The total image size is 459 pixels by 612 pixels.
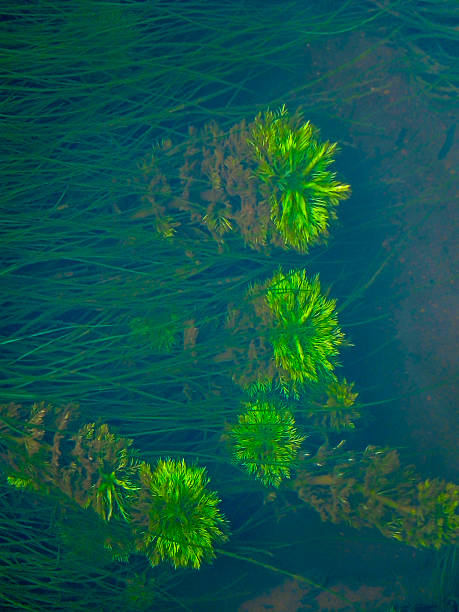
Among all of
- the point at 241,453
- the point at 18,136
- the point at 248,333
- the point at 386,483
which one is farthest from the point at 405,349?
the point at 18,136

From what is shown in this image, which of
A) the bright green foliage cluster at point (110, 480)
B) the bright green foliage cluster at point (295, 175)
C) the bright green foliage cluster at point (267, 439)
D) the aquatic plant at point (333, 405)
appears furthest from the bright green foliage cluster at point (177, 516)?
the bright green foliage cluster at point (295, 175)

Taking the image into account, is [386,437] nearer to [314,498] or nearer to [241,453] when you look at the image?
[314,498]

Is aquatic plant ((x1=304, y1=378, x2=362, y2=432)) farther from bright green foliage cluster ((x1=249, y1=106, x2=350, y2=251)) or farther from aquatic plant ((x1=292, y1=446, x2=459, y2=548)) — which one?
bright green foliage cluster ((x1=249, y1=106, x2=350, y2=251))

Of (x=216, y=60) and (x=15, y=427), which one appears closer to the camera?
(x=15, y=427)

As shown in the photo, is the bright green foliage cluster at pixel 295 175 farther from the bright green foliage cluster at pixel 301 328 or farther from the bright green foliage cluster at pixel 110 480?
the bright green foliage cluster at pixel 110 480

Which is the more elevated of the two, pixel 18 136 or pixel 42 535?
pixel 18 136
